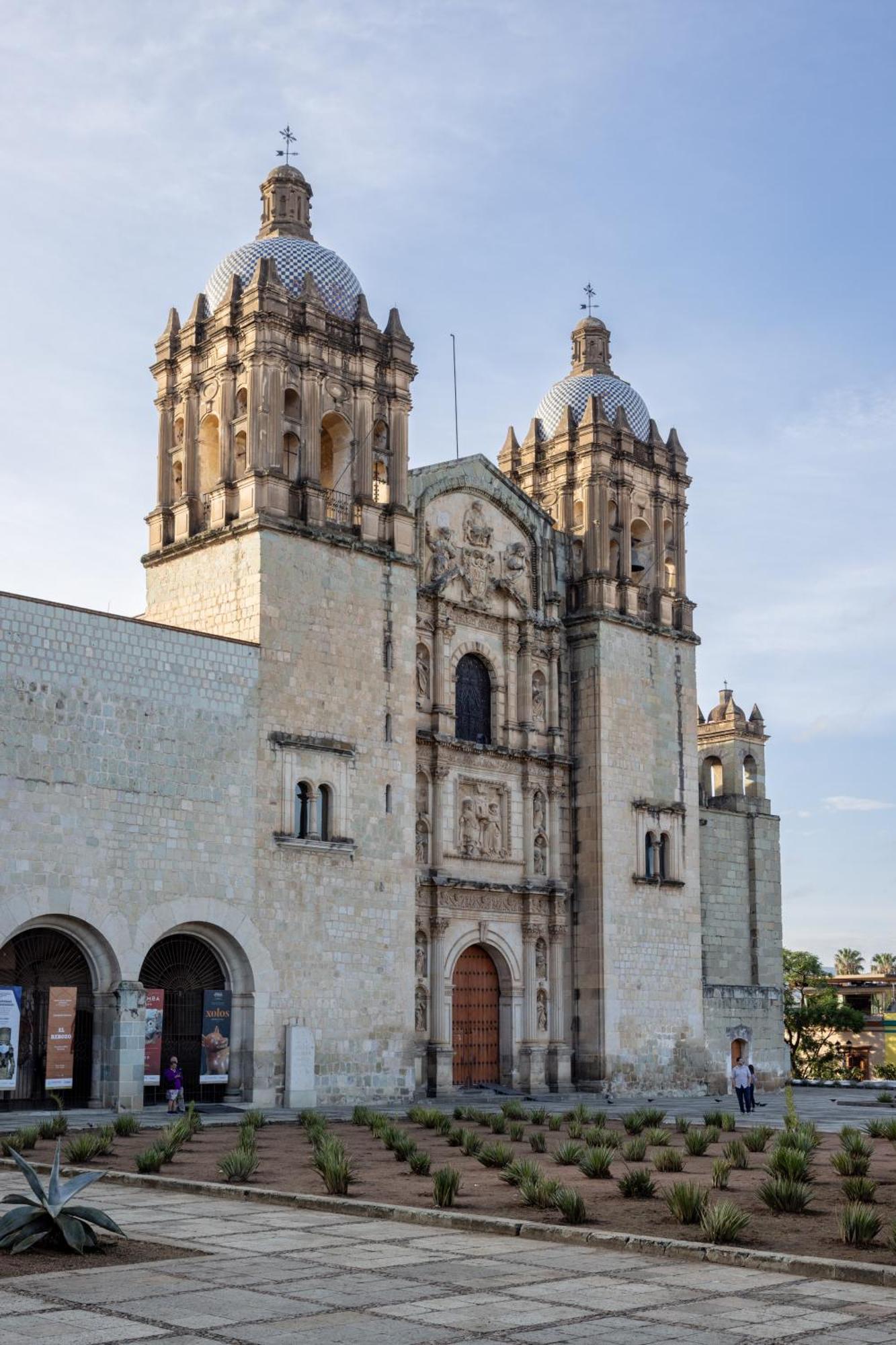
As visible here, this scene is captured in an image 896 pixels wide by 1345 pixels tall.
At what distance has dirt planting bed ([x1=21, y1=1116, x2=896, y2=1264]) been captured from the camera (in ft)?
39.5

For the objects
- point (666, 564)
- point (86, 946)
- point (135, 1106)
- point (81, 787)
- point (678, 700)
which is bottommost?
point (135, 1106)

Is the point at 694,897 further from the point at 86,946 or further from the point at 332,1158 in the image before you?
the point at 332,1158

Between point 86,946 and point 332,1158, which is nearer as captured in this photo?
point 332,1158

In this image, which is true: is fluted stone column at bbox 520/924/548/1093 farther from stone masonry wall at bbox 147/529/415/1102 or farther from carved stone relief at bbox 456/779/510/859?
stone masonry wall at bbox 147/529/415/1102

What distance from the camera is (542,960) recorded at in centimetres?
3525

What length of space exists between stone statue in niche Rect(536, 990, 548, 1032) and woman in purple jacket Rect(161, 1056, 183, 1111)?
427 inches

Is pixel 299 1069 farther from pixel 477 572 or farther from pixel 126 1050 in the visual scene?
pixel 477 572

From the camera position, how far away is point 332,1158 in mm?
14336

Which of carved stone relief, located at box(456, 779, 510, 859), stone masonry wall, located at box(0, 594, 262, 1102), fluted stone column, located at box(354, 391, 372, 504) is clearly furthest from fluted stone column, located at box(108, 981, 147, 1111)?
fluted stone column, located at box(354, 391, 372, 504)

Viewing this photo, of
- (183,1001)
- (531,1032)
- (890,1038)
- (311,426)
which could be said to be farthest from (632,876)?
(890,1038)

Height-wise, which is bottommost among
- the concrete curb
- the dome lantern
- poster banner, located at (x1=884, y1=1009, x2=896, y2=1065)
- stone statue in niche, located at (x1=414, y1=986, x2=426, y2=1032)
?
poster banner, located at (x1=884, y1=1009, x2=896, y2=1065)

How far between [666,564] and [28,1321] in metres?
33.4

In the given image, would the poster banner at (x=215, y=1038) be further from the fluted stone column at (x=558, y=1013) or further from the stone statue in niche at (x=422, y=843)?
the fluted stone column at (x=558, y=1013)

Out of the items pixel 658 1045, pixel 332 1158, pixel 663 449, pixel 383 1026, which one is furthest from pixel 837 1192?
pixel 663 449
